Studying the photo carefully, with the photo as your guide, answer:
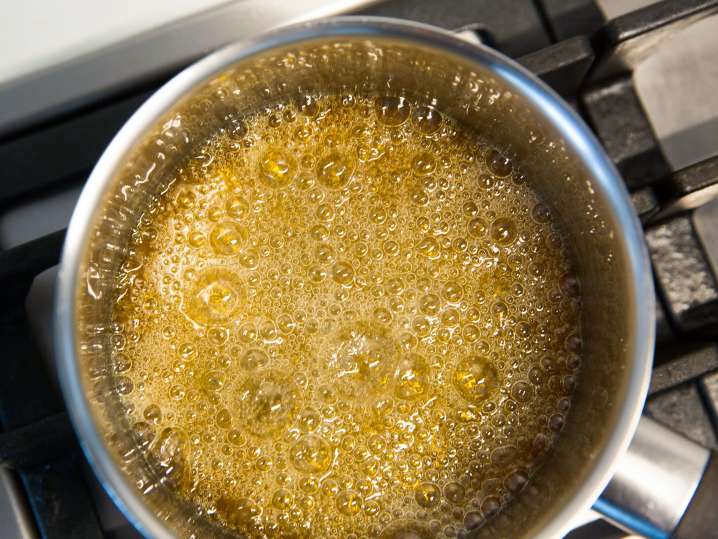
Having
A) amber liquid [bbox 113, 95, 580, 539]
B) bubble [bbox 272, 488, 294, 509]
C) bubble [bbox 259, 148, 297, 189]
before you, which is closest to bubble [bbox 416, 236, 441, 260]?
amber liquid [bbox 113, 95, 580, 539]

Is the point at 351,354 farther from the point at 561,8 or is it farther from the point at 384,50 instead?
the point at 561,8

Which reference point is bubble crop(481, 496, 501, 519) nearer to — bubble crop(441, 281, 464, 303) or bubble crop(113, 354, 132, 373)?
bubble crop(441, 281, 464, 303)

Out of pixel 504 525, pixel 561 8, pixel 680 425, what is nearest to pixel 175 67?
pixel 561 8

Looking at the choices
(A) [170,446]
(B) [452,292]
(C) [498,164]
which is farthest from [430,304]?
(A) [170,446]

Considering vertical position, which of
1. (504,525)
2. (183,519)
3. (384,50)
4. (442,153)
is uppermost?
(384,50)

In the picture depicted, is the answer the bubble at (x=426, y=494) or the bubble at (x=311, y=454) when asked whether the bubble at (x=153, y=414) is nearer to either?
the bubble at (x=311, y=454)

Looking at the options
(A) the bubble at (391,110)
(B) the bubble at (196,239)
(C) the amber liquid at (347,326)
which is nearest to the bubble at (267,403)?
(C) the amber liquid at (347,326)

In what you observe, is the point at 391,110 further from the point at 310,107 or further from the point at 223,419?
the point at 223,419

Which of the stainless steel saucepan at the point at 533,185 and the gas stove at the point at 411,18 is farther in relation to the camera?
the gas stove at the point at 411,18
